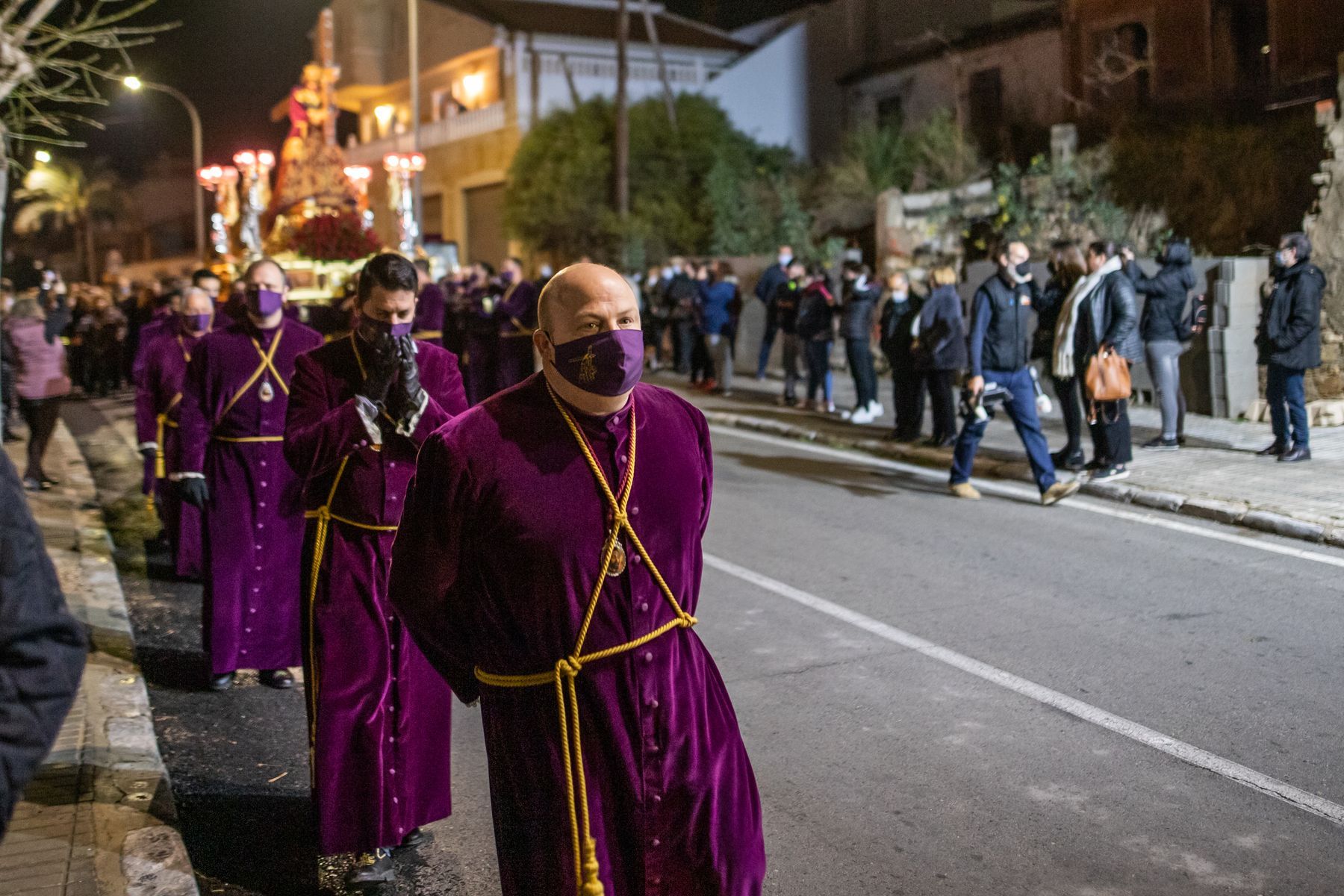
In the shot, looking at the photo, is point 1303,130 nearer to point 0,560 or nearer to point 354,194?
point 354,194

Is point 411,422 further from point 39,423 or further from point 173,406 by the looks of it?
point 39,423

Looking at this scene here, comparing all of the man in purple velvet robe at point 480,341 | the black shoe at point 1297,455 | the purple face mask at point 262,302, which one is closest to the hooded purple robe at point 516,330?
the man in purple velvet robe at point 480,341

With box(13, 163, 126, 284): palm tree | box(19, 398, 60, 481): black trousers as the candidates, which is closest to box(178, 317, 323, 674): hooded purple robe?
box(19, 398, 60, 481): black trousers

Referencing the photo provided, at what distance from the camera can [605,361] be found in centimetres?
288

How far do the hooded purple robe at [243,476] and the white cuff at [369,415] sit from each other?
1.88 meters

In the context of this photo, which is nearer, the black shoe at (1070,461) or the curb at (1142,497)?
the curb at (1142,497)

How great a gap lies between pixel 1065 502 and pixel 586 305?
8.43 meters

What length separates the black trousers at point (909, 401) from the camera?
45.8 feet

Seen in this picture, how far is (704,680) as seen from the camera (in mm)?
3055

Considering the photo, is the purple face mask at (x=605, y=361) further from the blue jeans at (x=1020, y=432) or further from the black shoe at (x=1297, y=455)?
the black shoe at (x=1297, y=455)

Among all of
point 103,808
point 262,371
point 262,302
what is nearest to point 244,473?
point 262,371

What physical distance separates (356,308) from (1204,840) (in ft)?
10.8

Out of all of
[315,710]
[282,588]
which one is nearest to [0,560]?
[315,710]

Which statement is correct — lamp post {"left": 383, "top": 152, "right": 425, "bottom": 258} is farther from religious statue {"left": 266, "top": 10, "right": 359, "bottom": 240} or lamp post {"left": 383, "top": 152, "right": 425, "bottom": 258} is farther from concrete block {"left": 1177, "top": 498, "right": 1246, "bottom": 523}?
concrete block {"left": 1177, "top": 498, "right": 1246, "bottom": 523}
